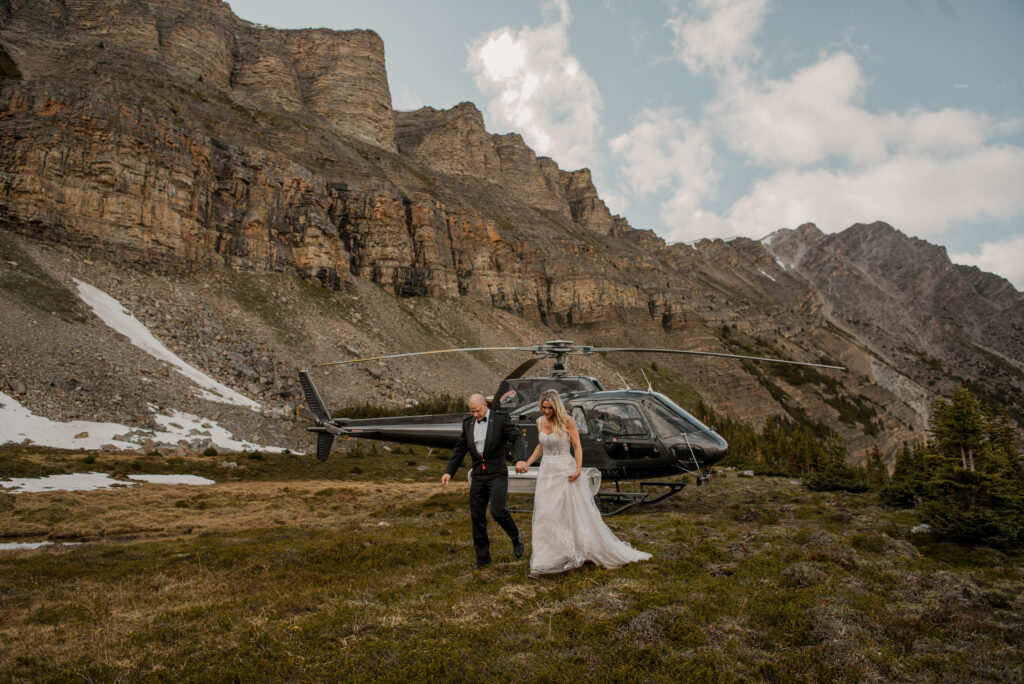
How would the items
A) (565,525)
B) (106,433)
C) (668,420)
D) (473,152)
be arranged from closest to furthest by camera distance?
(565,525) → (668,420) → (106,433) → (473,152)

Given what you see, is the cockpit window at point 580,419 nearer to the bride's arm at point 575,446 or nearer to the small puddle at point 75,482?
the bride's arm at point 575,446

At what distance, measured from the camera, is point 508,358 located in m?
60.5

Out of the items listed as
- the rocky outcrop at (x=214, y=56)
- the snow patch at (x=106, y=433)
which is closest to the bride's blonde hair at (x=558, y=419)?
the snow patch at (x=106, y=433)

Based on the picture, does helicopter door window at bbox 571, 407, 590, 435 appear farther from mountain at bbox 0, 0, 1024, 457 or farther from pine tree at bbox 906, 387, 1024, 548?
mountain at bbox 0, 0, 1024, 457

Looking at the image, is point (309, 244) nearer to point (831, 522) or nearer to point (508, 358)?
point (508, 358)

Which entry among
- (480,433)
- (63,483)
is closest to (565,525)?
(480,433)

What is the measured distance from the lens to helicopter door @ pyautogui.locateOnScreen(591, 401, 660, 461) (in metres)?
8.47

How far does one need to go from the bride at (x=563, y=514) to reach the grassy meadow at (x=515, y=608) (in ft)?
0.70

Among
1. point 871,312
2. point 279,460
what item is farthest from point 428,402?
point 871,312

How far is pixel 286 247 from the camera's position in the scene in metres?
A: 55.1

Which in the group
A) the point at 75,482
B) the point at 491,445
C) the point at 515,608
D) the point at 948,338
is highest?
the point at 948,338

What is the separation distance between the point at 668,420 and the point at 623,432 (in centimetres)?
80

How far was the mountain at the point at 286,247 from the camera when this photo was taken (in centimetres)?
3684

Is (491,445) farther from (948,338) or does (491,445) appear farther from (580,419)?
(948,338)
